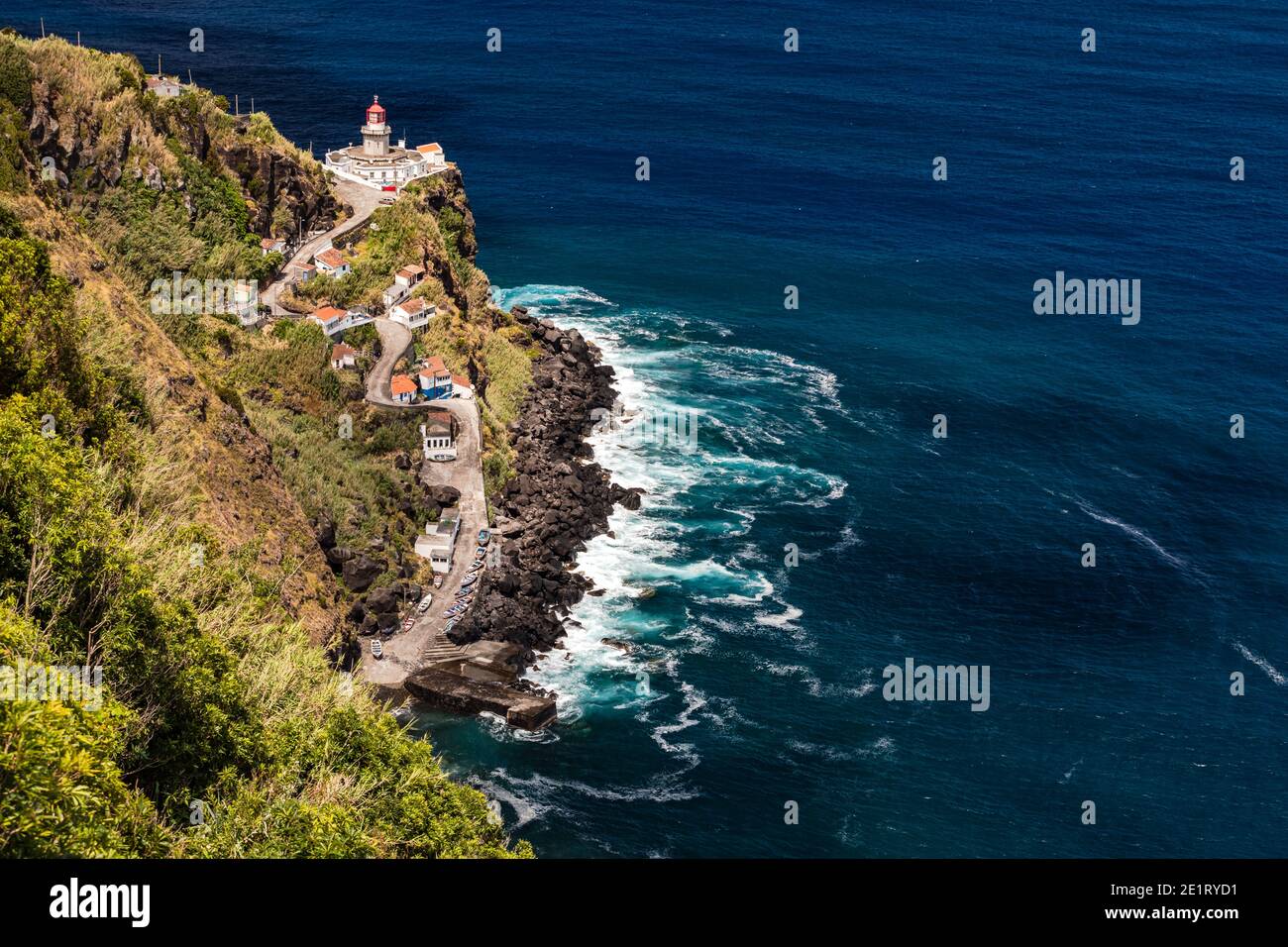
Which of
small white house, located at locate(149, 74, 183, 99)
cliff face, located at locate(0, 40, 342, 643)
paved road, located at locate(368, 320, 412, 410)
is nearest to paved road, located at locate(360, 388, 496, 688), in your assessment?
paved road, located at locate(368, 320, 412, 410)

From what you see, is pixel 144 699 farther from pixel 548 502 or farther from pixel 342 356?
pixel 342 356

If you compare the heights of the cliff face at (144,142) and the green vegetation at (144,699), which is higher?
the cliff face at (144,142)

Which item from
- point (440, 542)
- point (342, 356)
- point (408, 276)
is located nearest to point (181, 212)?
point (342, 356)

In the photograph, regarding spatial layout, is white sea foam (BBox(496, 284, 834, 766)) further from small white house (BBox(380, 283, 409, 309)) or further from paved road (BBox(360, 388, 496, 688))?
small white house (BBox(380, 283, 409, 309))

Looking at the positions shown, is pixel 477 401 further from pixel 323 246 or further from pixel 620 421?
pixel 323 246

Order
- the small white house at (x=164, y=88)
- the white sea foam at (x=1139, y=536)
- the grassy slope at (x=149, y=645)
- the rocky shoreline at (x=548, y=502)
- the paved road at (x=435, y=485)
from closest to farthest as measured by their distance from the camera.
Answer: the grassy slope at (x=149, y=645), the paved road at (x=435, y=485), the rocky shoreline at (x=548, y=502), the white sea foam at (x=1139, y=536), the small white house at (x=164, y=88)

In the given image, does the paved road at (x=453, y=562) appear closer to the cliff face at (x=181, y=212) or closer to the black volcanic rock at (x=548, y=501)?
the black volcanic rock at (x=548, y=501)

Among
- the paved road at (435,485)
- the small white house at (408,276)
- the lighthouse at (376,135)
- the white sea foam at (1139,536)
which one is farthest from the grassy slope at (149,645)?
the lighthouse at (376,135)
